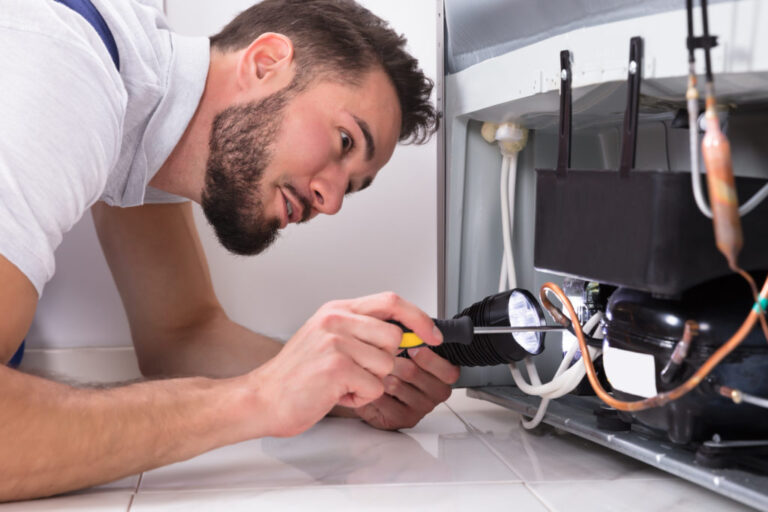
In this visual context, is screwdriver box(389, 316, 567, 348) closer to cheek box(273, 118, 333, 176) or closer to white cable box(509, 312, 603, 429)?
white cable box(509, 312, 603, 429)

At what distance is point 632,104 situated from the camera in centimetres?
73

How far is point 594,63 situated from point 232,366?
866mm

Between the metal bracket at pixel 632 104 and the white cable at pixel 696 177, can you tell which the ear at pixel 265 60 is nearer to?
the metal bracket at pixel 632 104

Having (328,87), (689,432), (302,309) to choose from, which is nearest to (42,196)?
(328,87)

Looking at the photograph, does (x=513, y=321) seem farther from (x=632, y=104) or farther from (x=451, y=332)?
(x=632, y=104)

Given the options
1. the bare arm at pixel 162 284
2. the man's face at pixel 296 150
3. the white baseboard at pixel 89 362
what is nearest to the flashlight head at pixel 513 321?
the man's face at pixel 296 150

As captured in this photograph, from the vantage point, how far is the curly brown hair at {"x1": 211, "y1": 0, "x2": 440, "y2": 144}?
1203mm

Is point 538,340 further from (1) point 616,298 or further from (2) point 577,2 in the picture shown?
(2) point 577,2

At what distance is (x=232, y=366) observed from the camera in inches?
55.0

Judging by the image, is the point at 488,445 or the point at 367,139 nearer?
the point at 488,445

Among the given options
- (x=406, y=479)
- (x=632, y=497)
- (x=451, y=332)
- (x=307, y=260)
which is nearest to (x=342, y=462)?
(x=406, y=479)

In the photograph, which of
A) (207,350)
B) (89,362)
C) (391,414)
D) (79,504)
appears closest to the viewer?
(79,504)

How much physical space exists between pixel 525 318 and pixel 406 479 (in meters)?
0.26

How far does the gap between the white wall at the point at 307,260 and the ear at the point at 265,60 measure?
1.59 feet
